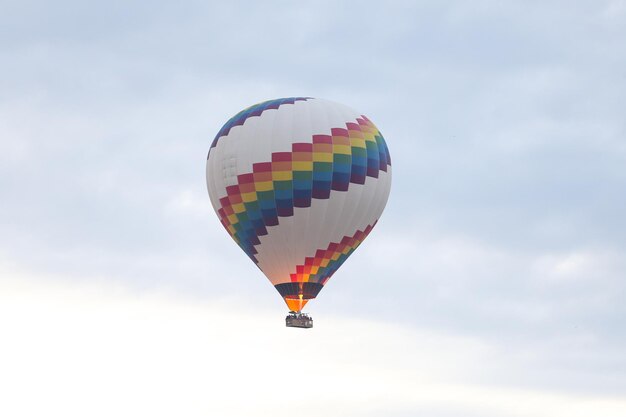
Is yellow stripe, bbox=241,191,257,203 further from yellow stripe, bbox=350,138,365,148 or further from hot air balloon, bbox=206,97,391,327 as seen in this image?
yellow stripe, bbox=350,138,365,148

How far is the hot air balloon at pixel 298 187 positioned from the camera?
86.2m

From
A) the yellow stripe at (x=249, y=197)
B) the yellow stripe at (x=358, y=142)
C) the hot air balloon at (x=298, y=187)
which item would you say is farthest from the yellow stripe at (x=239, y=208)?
the yellow stripe at (x=358, y=142)

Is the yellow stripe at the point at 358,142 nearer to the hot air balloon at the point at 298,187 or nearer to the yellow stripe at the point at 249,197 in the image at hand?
the hot air balloon at the point at 298,187

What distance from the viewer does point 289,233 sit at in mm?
86562

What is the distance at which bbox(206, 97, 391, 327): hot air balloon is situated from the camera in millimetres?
Result: 86188

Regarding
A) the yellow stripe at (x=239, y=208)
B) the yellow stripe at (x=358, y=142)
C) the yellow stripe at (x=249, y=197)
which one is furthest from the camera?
the yellow stripe at (x=239, y=208)

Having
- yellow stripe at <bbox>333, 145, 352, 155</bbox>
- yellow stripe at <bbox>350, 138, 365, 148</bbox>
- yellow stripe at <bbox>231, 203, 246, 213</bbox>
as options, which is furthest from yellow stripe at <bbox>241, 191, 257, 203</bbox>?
yellow stripe at <bbox>350, 138, 365, 148</bbox>

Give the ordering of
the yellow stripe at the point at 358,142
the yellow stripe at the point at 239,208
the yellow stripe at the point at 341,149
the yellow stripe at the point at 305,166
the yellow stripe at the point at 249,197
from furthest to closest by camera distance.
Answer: the yellow stripe at the point at 239,208
the yellow stripe at the point at 358,142
the yellow stripe at the point at 249,197
the yellow stripe at the point at 341,149
the yellow stripe at the point at 305,166

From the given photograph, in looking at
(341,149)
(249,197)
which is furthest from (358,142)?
(249,197)

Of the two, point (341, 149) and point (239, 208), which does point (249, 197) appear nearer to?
point (239, 208)

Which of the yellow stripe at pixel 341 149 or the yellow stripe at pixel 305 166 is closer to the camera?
the yellow stripe at pixel 305 166

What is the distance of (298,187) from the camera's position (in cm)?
8619

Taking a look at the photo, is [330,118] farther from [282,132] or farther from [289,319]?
[289,319]

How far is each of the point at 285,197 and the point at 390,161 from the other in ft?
18.0
